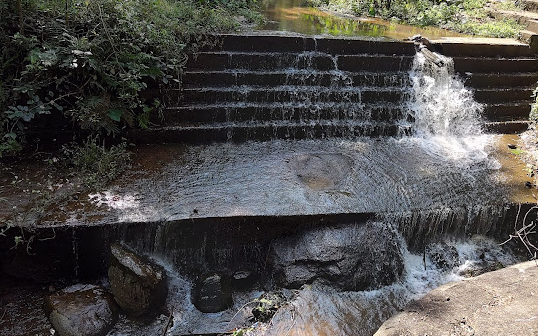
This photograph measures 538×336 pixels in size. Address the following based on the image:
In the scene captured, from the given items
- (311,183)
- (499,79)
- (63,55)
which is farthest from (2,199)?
(499,79)

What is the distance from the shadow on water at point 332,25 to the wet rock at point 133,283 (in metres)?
5.43

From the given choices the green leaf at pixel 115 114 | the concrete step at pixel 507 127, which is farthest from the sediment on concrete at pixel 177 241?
the concrete step at pixel 507 127

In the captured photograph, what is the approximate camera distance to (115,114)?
507 centimetres

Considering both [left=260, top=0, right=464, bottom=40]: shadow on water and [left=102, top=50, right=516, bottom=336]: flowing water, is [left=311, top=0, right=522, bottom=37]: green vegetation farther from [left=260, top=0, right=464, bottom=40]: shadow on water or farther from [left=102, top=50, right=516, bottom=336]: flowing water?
[left=102, top=50, right=516, bottom=336]: flowing water

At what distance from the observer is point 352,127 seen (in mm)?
6223

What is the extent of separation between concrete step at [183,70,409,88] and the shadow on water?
1758 mm

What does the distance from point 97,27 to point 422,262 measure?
4.94m

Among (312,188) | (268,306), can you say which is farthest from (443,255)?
(268,306)

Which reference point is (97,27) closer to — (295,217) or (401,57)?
(295,217)

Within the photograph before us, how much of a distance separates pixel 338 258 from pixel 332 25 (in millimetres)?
6173

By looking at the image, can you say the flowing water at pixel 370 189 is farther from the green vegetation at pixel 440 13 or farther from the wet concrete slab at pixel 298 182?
the green vegetation at pixel 440 13

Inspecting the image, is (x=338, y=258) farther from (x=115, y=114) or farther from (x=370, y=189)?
(x=115, y=114)

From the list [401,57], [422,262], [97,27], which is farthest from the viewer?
[401,57]

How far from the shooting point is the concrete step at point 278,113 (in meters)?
5.80
